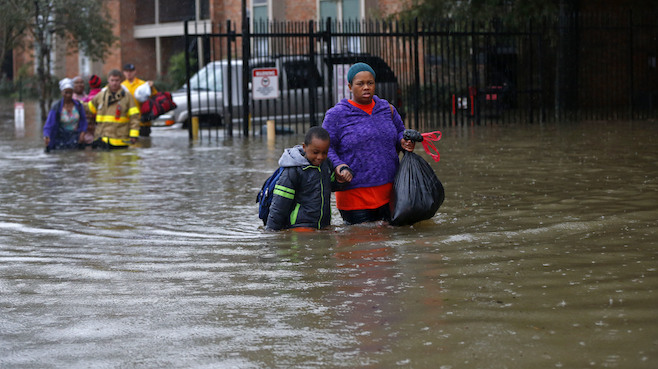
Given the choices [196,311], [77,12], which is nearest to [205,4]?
[77,12]

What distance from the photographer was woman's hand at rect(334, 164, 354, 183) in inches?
303

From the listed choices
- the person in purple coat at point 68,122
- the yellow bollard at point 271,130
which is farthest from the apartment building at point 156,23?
the person in purple coat at point 68,122

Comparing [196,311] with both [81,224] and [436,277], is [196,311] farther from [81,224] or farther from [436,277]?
[81,224]

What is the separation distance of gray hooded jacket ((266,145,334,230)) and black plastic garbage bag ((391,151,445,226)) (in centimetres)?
53

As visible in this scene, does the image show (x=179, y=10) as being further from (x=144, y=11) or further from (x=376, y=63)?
(x=376, y=63)

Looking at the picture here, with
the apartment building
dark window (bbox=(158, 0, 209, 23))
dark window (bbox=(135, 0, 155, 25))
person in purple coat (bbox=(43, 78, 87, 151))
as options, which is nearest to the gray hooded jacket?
person in purple coat (bbox=(43, 78, 87, 151))

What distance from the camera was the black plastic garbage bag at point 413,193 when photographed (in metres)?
7.93

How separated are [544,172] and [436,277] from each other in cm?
644

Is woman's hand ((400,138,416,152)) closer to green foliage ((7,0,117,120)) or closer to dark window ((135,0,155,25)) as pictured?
green foliage ((7,0,117,120))

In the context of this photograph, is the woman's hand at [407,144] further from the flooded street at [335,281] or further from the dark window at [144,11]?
the dark window at [144,11]

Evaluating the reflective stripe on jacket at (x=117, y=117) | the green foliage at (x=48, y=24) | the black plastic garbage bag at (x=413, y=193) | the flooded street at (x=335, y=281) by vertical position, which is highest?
the green foliage at (x=48, y=24)

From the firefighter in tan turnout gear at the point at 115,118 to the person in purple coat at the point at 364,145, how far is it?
34.9ft

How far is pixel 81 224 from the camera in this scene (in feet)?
29.1

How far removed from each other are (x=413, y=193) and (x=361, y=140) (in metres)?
0.56
